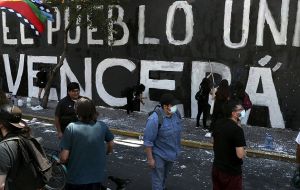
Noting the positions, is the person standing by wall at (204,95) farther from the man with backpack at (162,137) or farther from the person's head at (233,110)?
the person's head at (233,110)

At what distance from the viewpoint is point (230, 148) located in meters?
5.06

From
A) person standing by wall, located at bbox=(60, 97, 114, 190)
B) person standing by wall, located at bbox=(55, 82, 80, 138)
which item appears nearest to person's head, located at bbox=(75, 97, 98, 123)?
person standing by wall, located at bbox=(60, 97, 114, 190)

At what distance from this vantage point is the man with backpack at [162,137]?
5898 millimetres

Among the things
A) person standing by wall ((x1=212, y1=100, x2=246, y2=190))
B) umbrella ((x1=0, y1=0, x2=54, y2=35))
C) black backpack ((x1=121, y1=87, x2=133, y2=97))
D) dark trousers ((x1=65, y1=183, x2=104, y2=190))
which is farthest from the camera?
black backpack ((x1=121, y1=87, x2=133, y2=97))

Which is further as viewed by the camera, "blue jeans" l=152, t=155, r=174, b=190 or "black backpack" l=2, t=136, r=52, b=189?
"blue jeans" l=152, t=155, r=174, b=190

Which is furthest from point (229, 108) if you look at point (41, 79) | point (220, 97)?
point (41, 79)

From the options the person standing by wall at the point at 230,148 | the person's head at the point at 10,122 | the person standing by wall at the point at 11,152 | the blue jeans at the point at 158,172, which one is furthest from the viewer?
the blue jeans at the point at 158,172

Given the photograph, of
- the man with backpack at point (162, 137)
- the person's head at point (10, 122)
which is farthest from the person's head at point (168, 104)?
the person's head at point (10, 122)

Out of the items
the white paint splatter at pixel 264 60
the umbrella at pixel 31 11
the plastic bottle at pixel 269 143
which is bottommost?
the plastic bottle at pixel 269 143

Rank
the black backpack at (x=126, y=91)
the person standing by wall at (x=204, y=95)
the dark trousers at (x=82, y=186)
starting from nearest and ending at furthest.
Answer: the dark trousers at (x=82, y=186), the person standing by wall at (x=204, y=95), the black backpack at (x=126, y=91)

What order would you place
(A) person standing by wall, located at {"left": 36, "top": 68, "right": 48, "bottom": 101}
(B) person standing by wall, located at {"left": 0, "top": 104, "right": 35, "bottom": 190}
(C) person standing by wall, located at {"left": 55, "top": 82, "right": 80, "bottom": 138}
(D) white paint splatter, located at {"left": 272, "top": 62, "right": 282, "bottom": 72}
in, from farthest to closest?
(A) person standing by wall, located at {"left": 36, "top": 68, "right": 48, "bottom": 101}
(D) white paint splatter, located at {"left": 272, "top": 62, "right": 282, "bottom": 72}
(C) person standing by wall, located at {"left": 55, "top": 82, "right": 80, "bottom": 138}
(B) person standing by wall, located at {"left": 0, "top": 104, "right": 35, "bottom": 190}

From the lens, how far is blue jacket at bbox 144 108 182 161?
19.3 ft

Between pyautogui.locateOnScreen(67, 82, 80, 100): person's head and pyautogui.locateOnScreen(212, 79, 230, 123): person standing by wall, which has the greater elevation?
pyautogui.locateOnScreen(67, 82, 80, 100): person's head

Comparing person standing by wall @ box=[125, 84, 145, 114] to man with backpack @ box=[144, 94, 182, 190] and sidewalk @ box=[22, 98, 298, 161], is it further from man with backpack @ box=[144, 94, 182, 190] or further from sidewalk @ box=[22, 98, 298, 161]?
man with backpack @ box=[144, 94, 182, 190]
